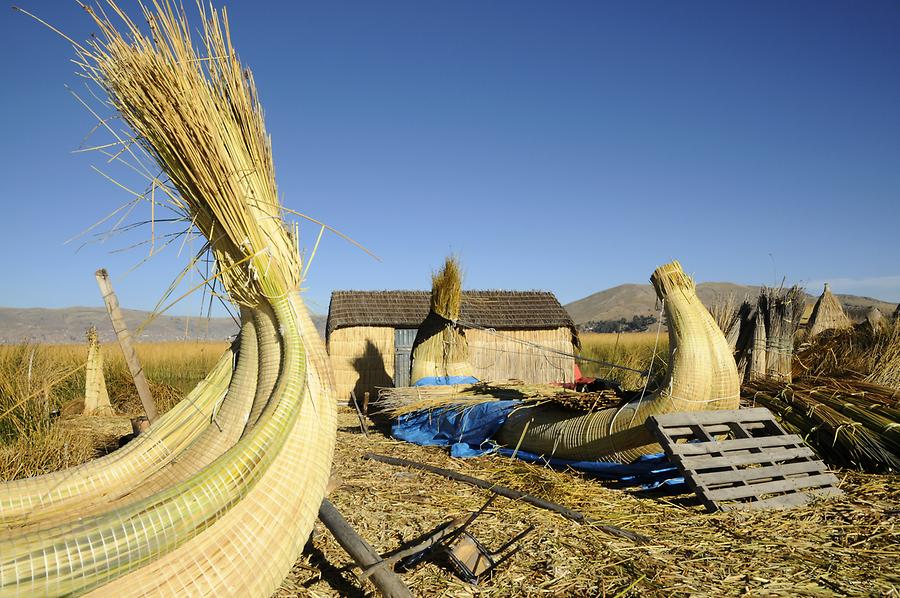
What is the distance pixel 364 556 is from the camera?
271 cm

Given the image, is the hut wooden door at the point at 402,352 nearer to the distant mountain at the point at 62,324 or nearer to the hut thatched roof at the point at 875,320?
the hut thatched roof at the point at 875,320

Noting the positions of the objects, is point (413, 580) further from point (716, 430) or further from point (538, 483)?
point (716, 430)

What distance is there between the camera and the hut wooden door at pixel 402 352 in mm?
13172

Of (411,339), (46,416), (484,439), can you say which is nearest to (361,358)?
(411,339)

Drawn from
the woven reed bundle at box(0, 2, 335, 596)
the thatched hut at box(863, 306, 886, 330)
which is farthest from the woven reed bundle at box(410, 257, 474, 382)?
the woven reed bundle at box(0, 2, 335, 596)

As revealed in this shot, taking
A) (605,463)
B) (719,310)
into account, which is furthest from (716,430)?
(719,310)

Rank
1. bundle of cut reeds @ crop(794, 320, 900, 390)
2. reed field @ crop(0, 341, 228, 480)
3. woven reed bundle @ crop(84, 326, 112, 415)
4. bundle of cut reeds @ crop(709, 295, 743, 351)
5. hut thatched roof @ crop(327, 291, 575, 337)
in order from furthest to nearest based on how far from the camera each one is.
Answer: hut thatched roof @ crop(327, 291, 575, 337), woven reed bundle @ crop(84, 326, 112, 415), bundle of cut reeds @ crop(709, 295, 743, 351), bundle of cut reeds @ crop(794, 320, 900, 390), reed field @ crop(0, 341, 228, 480)

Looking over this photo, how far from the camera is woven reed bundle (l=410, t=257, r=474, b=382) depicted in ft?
32.0

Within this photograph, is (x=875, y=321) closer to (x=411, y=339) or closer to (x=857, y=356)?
(x=857, y=356)

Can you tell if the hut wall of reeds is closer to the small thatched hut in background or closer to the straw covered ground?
the straw covered ground

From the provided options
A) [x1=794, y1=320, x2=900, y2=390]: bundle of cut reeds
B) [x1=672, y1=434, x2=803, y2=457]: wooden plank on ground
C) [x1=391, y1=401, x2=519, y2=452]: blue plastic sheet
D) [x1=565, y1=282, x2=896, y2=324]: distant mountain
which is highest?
[x1=565, y1=282, x2=896, y2=324]: distant mountain

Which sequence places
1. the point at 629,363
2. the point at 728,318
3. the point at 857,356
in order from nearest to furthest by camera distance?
1. the point at 857,356
2. the point at 728,318
3. the point at 629,363

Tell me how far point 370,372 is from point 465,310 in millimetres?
2725

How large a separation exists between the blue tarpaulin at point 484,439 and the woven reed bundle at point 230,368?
11.9 feet
